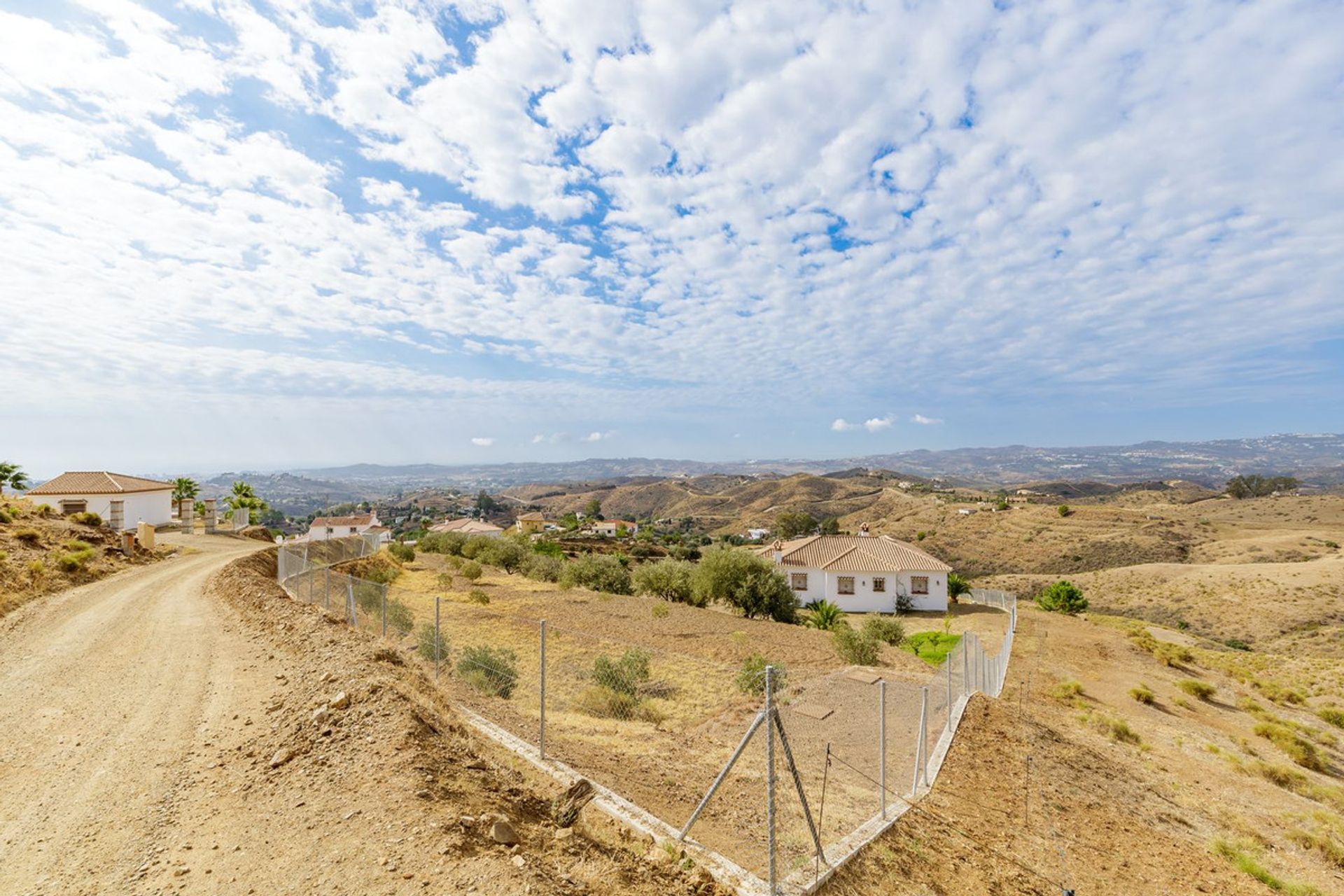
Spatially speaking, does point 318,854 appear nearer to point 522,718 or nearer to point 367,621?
point 522,718

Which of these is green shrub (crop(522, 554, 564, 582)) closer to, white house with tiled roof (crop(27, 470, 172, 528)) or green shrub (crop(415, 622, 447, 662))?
green shrub (crop(415, 622, 447, 662))

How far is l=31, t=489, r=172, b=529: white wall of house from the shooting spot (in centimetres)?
2791

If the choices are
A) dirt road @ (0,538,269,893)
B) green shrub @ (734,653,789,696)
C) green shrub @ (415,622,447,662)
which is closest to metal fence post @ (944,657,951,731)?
green shrub @ (734,653,789,696)

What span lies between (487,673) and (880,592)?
31230 mm

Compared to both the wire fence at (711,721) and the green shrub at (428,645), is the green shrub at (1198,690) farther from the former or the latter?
the green shrub at (428,645)

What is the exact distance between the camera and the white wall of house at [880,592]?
3638cm

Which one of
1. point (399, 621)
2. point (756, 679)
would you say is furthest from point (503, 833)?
point (399, 621)

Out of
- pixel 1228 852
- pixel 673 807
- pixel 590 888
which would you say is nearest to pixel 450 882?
pixel 590 888

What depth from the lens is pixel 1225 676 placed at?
2241cm

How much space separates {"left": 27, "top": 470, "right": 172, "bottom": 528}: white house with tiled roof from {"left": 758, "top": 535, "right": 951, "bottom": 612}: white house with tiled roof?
3629 centimetres

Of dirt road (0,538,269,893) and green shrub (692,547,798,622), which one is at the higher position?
dirt road (0,538,269,893)

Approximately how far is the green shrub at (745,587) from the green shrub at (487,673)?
54.0 ft

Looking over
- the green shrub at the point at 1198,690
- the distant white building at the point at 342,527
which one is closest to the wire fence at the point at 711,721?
the green shrub at the point at 1198,690

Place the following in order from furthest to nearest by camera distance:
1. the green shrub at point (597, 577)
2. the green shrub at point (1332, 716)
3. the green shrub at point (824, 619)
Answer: the green shrub at point (597, 577) < the green shrub at point (824, 619) < the green shrub at point (1332, 716)
